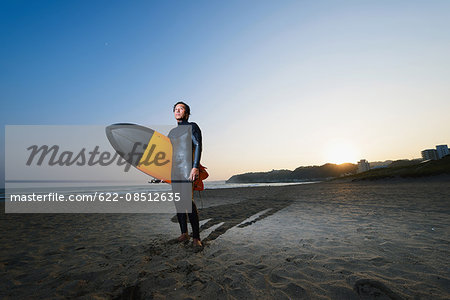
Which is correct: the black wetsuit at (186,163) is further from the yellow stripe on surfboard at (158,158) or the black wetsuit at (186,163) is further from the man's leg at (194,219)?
the yellow stripe on surfboard at (158,158)

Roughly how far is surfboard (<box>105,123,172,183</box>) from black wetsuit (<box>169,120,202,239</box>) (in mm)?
586

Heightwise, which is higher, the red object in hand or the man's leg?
the red object in hand

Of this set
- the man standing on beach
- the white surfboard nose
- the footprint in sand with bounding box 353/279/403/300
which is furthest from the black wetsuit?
the footprint in sand with bounding box 353/279/403/300

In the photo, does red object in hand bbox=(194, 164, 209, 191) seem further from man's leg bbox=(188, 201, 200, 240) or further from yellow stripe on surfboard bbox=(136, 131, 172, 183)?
yellow stripe on surfboard bbox=(136, 131, 172, 183)

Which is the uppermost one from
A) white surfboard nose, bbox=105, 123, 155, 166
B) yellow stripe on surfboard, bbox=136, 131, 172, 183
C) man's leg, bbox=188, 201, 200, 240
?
white surfboard nose, bbox=105, 123, 155, 166

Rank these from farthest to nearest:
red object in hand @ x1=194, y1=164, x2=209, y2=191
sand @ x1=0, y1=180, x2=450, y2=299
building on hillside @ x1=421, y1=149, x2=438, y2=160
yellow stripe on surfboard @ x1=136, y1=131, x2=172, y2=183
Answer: building on hillside @ x1=421, y1=149, x2=438, y2=160, yellow stripe on surfboard @ x1=136, y1=131, x2=172, y2=183, red object in hand @ x1=194, y1=164, x2=209, y2=191, sand @ x1=0, y1=180, x2=450, y2=299

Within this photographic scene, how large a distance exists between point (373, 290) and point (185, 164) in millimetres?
3059

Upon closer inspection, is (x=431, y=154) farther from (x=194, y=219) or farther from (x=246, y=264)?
(x=194, y=219)

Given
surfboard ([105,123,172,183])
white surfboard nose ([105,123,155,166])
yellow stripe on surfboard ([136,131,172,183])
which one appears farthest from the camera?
white surfboard nose ([105,123,155,166])

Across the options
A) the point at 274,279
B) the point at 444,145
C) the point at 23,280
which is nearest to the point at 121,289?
the point at 23,280

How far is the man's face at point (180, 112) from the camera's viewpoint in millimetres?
3836

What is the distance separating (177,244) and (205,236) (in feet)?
2.51

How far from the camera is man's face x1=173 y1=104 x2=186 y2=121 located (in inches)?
151

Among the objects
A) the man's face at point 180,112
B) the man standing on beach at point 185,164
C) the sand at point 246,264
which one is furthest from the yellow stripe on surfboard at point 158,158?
the sand at point 246,264
